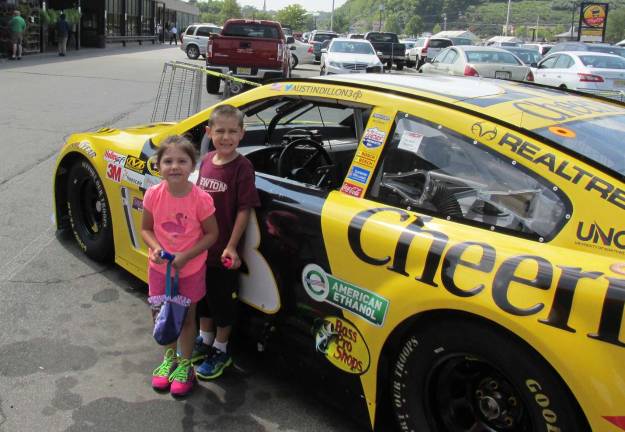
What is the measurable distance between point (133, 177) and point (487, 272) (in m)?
2.45

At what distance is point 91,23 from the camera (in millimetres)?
38375

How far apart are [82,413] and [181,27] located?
83.2 metres

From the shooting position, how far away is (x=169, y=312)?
2.94 meters

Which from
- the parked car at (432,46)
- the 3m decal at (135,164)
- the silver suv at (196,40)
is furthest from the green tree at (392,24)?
the 3m decal at (135,164)

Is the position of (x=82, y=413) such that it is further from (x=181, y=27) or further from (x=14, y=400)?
(x=181, y=27)

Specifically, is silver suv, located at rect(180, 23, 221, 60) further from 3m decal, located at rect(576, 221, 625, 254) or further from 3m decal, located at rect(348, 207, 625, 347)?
3m decal, located at rect(576, 221, 625, 254)

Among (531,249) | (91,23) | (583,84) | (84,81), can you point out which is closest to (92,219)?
(531,249)

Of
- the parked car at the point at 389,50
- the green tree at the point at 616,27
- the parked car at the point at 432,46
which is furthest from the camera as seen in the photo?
the green tree at the point at 616,27

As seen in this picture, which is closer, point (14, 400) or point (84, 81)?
point (14, 400)

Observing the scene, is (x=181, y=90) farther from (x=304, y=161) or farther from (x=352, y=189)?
(x=352, y=189)

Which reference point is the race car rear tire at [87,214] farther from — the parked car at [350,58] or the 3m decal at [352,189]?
the parked car at [350,58]

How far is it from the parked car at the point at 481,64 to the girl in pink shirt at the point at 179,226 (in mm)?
12871

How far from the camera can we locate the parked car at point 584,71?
572 inches

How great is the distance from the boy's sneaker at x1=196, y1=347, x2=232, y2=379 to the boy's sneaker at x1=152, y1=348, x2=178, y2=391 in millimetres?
149
